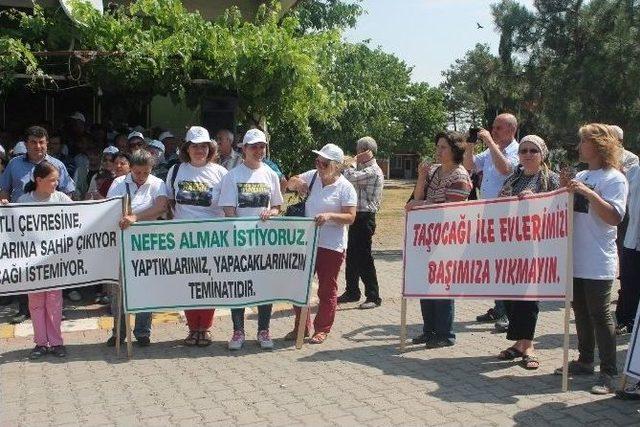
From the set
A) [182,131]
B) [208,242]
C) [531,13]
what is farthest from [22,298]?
[531,13]

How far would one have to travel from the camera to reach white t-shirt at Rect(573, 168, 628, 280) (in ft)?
16.5

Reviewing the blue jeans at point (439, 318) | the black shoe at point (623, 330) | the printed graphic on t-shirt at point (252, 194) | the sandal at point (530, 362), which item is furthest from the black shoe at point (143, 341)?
the black shoe at point (623, 330)

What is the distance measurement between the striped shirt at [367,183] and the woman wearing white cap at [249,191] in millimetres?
1837

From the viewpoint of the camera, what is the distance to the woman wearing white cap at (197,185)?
20.6ft

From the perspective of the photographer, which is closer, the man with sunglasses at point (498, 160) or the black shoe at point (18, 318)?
the man with sunglasses at point (498, 160)

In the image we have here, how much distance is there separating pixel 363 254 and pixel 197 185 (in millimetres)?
2504

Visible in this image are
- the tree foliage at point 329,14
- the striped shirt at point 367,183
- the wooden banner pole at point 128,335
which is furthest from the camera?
the tree foliage at point 329,14

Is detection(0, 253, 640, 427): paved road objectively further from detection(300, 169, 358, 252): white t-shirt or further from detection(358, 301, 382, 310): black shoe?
detection(358, 301, 382, 310): black shoe

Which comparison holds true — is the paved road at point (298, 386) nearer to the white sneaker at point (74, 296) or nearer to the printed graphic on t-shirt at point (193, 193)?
the printed graphic on t-shirt at point (193, 193)

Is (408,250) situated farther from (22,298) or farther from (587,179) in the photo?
(22,298)

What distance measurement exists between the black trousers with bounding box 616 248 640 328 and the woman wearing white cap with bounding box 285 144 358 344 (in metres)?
2.74

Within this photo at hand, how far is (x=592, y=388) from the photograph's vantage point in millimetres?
5113

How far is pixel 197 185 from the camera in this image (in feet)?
20.7

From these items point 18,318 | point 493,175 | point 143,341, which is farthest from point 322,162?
point 18,318
